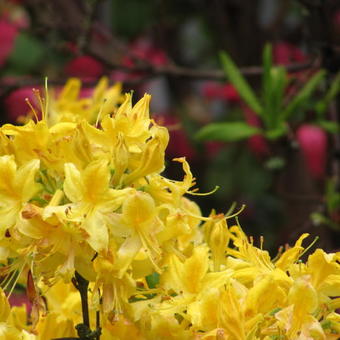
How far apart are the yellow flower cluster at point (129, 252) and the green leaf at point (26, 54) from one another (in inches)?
53.0

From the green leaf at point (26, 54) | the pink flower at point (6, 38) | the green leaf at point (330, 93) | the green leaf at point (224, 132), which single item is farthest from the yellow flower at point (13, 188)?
the green leaf at point (26, 54)

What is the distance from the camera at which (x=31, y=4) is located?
1624 mm

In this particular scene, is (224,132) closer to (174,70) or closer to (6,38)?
(174,70)

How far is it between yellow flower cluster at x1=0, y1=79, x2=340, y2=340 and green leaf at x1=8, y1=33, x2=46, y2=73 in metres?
1.35

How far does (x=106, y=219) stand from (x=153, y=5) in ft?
4.85

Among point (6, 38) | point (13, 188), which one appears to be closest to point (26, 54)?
point (6, 38)

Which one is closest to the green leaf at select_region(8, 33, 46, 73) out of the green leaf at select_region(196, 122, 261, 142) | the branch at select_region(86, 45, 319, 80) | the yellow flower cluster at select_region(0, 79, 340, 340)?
the branch at select_region(86, 45, 319, 80)

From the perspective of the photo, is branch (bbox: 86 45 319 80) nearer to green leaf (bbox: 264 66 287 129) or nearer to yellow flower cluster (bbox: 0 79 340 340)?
green leaf (bbox: 264 66 287 129)

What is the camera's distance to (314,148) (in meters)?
1.67

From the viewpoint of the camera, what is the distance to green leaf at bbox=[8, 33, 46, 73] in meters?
2.01

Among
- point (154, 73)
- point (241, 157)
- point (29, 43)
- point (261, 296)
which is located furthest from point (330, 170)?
point (29, 43)

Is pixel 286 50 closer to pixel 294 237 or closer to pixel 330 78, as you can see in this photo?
pixel 330 78

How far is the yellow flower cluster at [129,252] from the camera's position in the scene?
2.06 ft

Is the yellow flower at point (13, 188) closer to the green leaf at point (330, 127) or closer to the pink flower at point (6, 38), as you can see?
the green leaf at point (330, 127)
